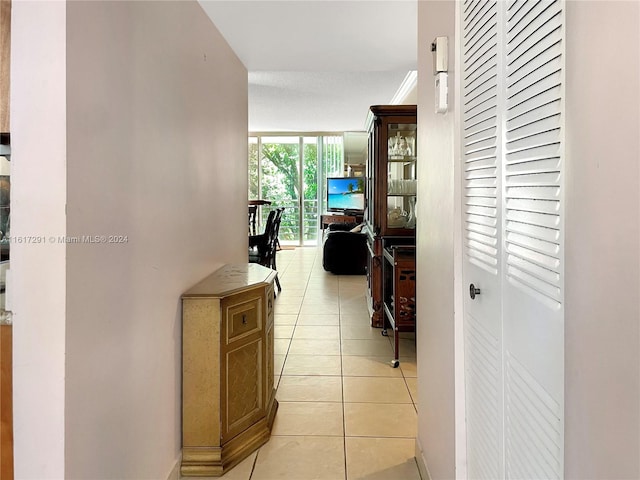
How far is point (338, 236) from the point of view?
7.30m

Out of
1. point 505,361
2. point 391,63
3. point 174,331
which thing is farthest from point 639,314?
point 391,63

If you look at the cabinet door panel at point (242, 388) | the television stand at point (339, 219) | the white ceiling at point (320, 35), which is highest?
the white ceiling at point (320, 35)

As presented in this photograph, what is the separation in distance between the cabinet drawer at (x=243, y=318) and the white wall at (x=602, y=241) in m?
1.61

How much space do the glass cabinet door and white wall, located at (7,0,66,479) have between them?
10.7ft

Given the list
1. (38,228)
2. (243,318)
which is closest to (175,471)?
(243,318)

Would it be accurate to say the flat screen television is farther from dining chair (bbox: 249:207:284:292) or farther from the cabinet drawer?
the cabinet drawer

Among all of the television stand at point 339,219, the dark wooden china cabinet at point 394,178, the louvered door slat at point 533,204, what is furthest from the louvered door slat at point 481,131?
the television stand at point 339,219

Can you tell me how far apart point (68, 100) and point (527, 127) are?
1.09m

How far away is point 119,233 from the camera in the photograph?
1513mm

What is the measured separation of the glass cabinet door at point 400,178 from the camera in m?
4.20

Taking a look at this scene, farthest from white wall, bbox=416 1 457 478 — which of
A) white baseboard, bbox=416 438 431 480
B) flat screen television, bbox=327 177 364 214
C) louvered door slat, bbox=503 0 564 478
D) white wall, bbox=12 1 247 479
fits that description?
flat screen television, bbox=327 177 364 214

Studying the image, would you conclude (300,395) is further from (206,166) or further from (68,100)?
(68,100)

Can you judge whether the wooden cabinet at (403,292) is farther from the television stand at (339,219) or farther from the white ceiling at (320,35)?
the television stand at (339,219)

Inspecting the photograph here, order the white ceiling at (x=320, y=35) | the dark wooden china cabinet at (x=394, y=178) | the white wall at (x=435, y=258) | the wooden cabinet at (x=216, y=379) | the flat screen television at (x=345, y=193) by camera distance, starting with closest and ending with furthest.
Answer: the white wall at (x=435, y=258), the wooden cabinet at (x=216, y=379), the white ceiling at (x=320, y=35), the dark wooden china cabinet at (x=394, y=178), the flat screen television at (x=345, y=193)
